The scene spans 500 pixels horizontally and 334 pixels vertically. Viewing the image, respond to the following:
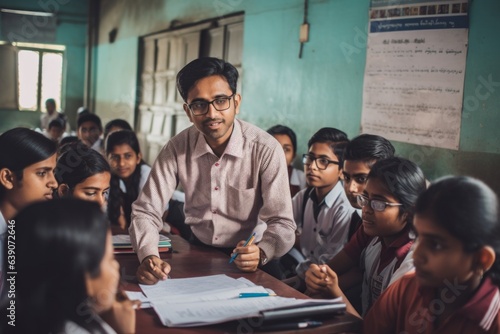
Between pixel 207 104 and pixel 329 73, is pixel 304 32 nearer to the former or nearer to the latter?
pixel 329 73

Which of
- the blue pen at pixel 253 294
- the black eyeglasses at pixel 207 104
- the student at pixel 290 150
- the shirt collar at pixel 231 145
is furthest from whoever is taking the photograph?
the student at pixel 290 150

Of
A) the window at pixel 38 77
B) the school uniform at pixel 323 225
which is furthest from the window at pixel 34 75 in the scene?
the school uniform at pixel 323 225

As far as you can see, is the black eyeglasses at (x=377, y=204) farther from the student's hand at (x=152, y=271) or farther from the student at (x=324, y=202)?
the student at (x=324, y=202)

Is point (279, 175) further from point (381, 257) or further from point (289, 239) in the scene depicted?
point (381, 257)

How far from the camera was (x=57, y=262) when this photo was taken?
1054 millimetres

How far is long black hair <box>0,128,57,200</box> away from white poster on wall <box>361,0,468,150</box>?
7.02ft

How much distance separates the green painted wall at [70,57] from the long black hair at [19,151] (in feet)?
28.1

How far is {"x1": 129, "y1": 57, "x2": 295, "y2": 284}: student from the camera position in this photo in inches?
82.4

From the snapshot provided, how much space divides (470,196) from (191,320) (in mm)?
757

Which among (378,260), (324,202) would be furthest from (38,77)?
(378,260)

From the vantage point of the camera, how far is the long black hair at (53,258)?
105 centimetres

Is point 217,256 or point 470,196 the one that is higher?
point 470,196

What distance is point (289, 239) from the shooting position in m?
2.09

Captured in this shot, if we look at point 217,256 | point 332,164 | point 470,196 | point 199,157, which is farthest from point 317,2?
point 470,196
